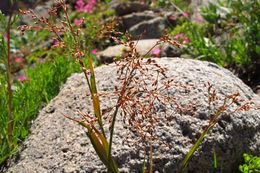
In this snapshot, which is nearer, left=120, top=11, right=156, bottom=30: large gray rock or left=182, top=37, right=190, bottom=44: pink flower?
left=182, top=37, right=190, bottom=44: pink flower

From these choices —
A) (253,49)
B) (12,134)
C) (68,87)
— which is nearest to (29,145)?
(12,134)

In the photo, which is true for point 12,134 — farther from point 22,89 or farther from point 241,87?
point 241,87

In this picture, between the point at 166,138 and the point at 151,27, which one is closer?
the point at 166,138

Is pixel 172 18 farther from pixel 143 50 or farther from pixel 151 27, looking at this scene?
pixel 143 50

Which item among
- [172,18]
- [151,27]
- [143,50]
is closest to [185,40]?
[143,50]

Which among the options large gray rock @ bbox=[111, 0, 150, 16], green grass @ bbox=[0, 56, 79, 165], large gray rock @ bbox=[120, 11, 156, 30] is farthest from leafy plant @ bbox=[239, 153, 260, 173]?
large gray rock @ bbox=[111, 0, 150, 16]

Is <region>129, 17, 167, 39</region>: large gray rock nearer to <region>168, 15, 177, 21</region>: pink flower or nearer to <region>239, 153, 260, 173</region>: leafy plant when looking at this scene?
<region>168, 15, 177, 21</region>: pink flower

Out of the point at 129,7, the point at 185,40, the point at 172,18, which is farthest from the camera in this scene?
the point at 129,7
